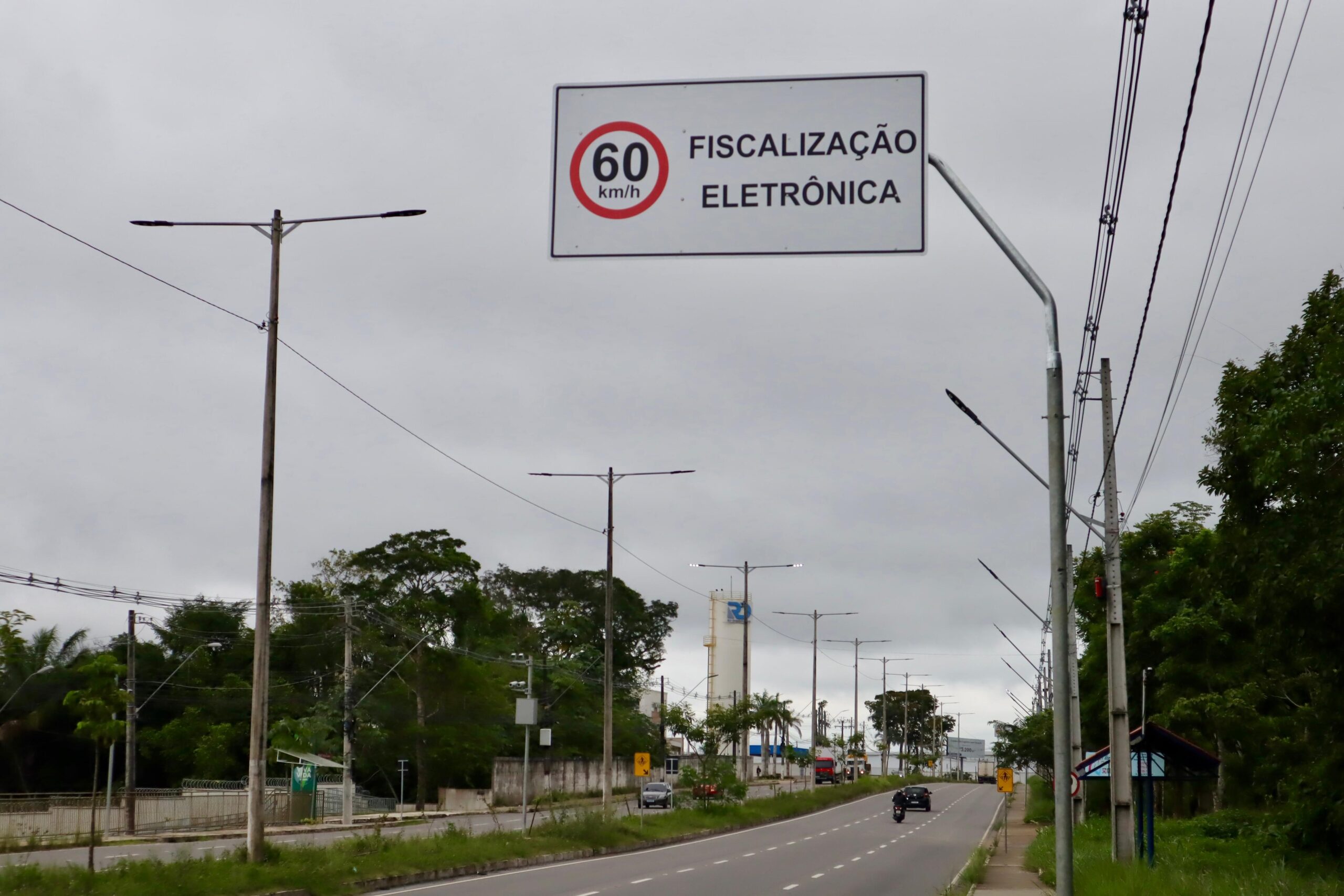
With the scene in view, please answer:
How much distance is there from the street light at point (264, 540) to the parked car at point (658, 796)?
47155mm

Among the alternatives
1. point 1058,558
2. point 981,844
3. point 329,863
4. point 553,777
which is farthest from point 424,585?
point 1058,558

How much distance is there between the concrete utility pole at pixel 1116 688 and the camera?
20859mm

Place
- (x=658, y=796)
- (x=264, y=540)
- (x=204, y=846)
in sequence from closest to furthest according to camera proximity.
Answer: (x=264, y=540)
(x=204, y=846)
(x=658, y=796)

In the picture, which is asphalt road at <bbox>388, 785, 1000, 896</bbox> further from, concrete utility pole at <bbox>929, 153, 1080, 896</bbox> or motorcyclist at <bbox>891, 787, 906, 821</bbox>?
concrete utility pole at <bbox>929, 153, 1080, 896</bbox>

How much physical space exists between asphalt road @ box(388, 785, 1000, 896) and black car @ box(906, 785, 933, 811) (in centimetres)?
1393

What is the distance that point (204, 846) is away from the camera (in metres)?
34.8

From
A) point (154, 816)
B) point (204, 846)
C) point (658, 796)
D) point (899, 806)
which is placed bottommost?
point (658, 796)

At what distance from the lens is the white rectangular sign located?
285 inches

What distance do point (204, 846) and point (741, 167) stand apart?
3229cm

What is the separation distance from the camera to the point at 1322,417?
55.2 ft

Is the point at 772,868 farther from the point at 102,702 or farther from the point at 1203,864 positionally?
the point at 102,702

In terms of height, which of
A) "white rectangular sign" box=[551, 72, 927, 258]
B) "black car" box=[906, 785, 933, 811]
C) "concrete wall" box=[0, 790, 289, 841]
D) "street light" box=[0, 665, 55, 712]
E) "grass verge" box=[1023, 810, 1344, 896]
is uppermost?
"white rectangular sign" box=[551, 72, 927, 258]

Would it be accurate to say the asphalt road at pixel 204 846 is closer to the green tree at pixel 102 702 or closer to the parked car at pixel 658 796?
the green tree at pixel 102 702

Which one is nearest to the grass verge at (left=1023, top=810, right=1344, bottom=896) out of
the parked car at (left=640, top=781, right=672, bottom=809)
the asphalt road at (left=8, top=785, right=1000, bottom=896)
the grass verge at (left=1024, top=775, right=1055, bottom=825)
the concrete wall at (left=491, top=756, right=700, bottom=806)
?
the asphalt road at (left=8, top=785, right=1000, bottom=896)
